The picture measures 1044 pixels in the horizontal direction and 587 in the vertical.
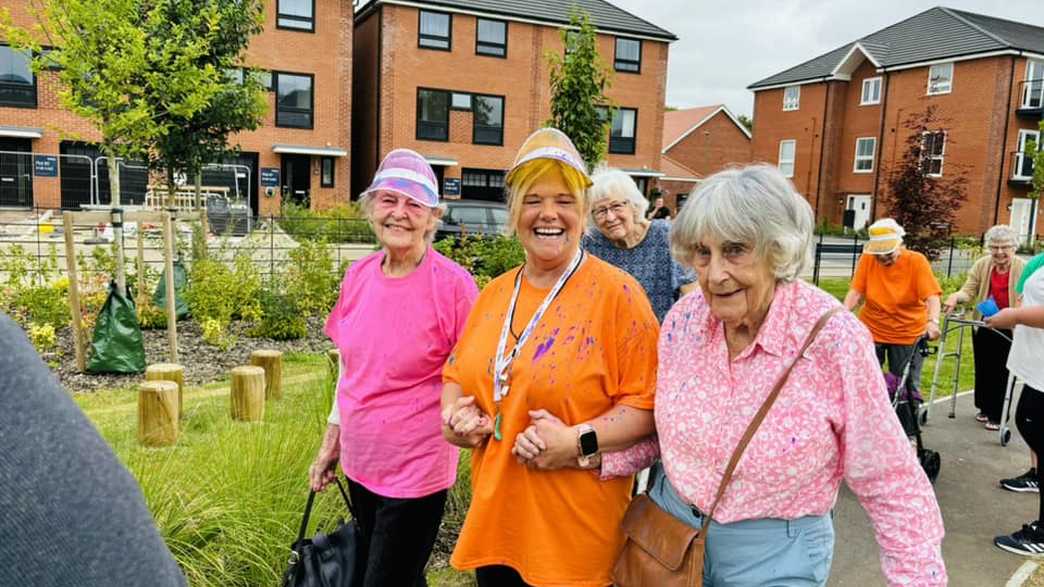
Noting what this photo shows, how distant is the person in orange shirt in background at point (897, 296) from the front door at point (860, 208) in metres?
35.8

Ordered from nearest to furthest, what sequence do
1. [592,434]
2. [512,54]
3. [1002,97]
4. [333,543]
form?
1. [592,434]
2. [333,543]
3. [512,54]
4. [1002,97]

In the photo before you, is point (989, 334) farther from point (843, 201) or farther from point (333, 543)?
point (843, 201)

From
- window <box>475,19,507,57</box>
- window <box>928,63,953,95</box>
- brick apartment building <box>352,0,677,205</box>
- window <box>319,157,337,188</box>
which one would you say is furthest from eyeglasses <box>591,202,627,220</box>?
window <box>928,63,953,95</box>

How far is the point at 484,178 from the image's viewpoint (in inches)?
1281

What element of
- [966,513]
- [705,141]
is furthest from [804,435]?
[705,141]

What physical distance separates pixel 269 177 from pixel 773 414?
2838 cm

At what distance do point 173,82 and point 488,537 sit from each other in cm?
814

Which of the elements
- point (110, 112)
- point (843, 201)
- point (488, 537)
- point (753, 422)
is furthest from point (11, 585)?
point (843, 201)

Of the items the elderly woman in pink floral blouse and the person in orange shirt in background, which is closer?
the elderly woman in pink floral blouse

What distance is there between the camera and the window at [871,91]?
39.9 metres

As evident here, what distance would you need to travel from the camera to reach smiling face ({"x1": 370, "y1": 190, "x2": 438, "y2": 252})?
2.91 m

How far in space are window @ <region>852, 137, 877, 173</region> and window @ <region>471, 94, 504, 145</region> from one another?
2017cm

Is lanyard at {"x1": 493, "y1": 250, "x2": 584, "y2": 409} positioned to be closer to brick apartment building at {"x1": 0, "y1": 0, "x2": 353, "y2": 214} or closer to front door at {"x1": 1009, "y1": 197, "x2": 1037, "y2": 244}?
brick apartment building at {"x1": 0, "y1": 0, "x2": 353, "y2": 214}

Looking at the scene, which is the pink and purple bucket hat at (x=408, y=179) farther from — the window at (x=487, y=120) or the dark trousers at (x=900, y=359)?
the window at (x=487, y=120)
